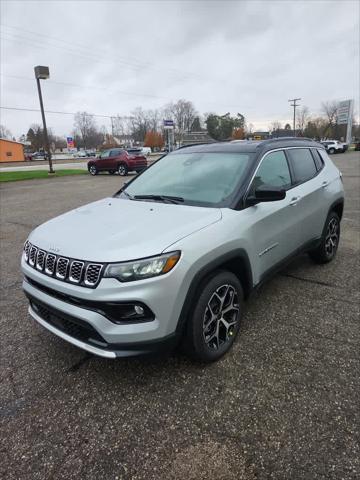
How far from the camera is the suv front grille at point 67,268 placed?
2.15 metres

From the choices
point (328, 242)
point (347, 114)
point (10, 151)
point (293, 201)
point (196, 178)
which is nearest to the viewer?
point (196, 178)

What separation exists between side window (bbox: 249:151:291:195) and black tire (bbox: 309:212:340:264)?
3.89 ft

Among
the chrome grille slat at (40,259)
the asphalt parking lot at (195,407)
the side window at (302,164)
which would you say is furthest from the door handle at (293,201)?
the chrome grille slat at (40,259)

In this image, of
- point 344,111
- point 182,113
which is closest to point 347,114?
point 344,111

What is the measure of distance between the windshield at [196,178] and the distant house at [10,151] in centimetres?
6696

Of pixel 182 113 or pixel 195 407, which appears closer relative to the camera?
pixel 195 407

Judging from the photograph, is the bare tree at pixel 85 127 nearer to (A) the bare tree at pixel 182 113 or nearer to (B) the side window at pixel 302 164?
(A) the bare tree at pixel 182 113

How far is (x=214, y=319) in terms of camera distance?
2.62 m

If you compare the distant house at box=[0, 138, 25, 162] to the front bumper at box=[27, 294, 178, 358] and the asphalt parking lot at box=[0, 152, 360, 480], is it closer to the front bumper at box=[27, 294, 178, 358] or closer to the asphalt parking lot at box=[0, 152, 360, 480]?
the asphalt parking lot at box=[0, 152, 360, 480]

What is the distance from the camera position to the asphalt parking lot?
6.18 feet

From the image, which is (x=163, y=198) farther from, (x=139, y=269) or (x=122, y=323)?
(x=122, y=323)

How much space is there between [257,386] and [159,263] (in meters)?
1.19

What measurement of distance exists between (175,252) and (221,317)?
0.82 m

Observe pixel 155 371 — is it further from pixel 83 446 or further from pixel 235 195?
pixel 235 195
